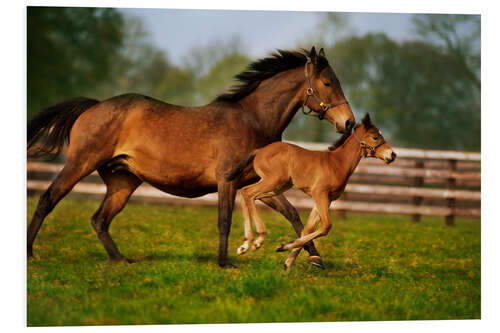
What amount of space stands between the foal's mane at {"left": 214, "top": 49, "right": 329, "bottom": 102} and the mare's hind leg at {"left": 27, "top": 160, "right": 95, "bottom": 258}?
1.53 metres

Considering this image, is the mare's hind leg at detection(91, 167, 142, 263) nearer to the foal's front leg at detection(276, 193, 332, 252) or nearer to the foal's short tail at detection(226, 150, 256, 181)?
the foal's short tail at detection(226, 150, 256, 181)

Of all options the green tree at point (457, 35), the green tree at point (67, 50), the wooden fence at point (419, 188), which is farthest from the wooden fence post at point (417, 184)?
the green tree at point (67, 50)

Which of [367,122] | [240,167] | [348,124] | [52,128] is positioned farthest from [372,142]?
[52,128]

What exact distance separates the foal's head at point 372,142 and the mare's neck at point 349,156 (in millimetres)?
44

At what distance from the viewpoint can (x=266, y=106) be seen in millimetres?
5422

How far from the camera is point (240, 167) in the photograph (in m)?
5.01

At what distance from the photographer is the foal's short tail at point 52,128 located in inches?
222

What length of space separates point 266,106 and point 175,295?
201 cm

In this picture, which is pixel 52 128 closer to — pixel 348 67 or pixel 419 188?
pixel 348 67

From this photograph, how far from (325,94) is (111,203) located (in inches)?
97.4

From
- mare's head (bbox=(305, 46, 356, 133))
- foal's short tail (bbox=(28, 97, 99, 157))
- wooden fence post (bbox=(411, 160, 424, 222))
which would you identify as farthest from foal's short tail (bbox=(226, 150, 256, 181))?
wooden fence post (bbox=(411, 160, 424, 222))

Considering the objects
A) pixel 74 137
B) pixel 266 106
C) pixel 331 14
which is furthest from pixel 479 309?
pixel 74 137
